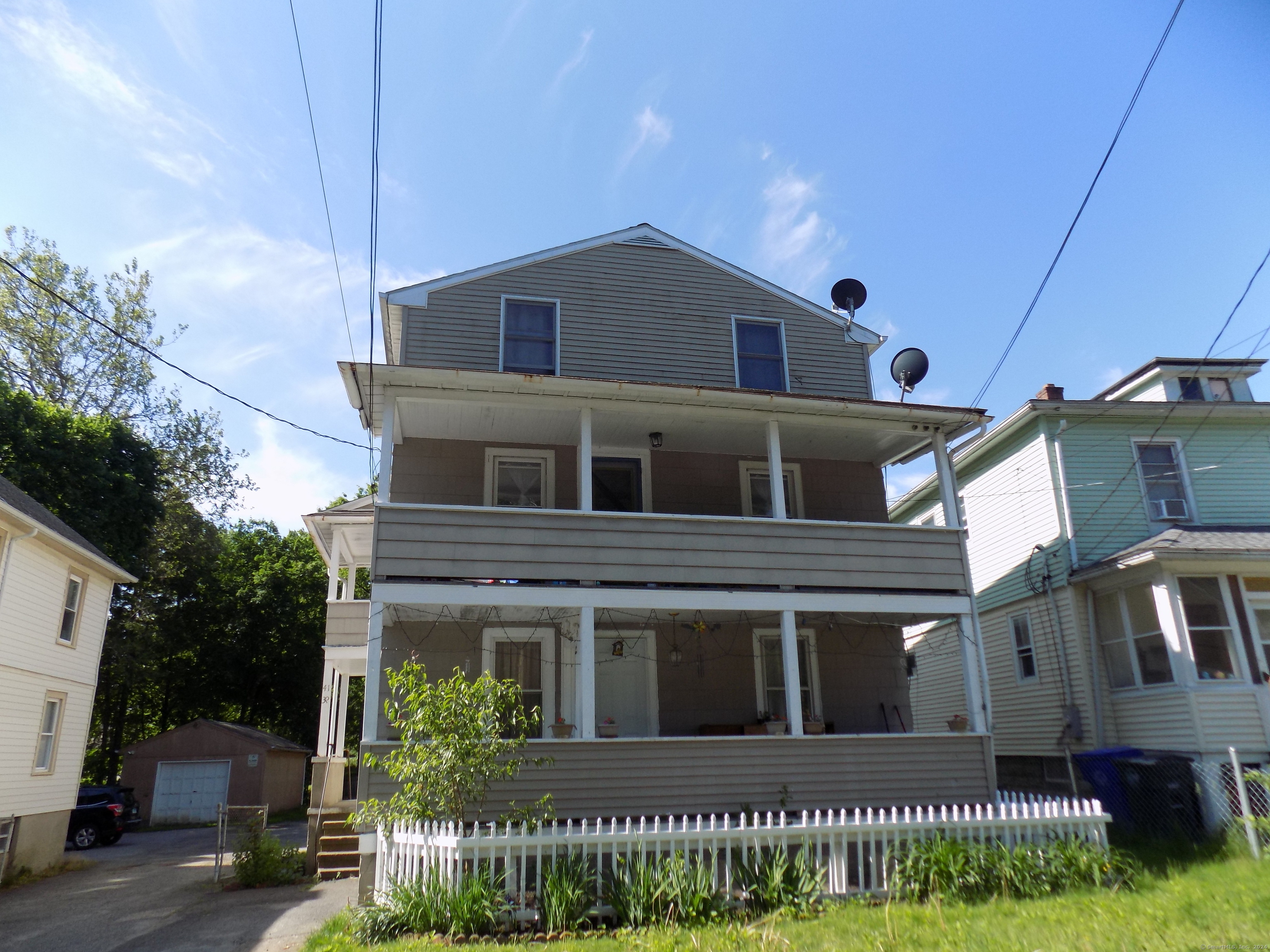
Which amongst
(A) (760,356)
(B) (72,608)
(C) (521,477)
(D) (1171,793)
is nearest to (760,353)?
(A) (760,356)

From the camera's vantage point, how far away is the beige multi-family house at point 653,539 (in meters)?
11.0

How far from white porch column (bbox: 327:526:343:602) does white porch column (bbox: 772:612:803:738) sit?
824cm

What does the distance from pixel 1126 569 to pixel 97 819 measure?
2344 cm

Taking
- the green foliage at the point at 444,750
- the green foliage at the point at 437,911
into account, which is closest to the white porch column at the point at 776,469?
the green foliage at the point at 444,750

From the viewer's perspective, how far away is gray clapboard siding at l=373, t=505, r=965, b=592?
35.9ft

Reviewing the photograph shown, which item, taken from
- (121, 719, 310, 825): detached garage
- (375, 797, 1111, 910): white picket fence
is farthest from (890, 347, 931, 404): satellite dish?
(121, 719, 310, 825): detached garage

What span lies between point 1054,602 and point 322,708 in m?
13.7

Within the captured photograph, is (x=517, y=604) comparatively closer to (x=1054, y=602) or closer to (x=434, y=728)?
(x=434, y=728)

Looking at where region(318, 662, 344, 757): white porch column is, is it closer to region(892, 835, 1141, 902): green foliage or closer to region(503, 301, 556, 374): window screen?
region(503, 301, 556, 374): window screen

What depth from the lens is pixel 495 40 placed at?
893cm

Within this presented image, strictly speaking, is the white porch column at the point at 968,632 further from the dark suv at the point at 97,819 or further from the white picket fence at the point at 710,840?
the dark suv at the point at 97,819

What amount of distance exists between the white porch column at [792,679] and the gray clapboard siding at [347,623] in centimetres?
726

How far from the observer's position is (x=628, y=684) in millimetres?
13414

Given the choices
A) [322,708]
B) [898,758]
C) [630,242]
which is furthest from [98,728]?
[898,758]
